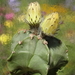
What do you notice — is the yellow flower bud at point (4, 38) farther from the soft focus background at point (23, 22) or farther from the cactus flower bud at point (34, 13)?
the cactus flower bud at point (34, 13)

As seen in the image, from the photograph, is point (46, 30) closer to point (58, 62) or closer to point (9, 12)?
point (58, 62)

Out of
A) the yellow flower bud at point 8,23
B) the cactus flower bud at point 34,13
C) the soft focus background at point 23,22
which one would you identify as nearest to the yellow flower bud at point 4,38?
the soft focus background at point 23,22

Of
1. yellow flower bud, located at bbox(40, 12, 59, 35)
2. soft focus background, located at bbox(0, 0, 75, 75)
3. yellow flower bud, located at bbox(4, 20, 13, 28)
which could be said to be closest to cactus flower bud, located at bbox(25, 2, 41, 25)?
yellow flower bud, located at bbox(40, 12, 59, 35)

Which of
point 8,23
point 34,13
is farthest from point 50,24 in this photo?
point 8,23

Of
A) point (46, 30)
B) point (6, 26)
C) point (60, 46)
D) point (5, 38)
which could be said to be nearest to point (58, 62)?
point (60, 46)

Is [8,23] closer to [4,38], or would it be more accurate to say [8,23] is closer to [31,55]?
[4,38]

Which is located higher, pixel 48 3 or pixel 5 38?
pixel 48 3
